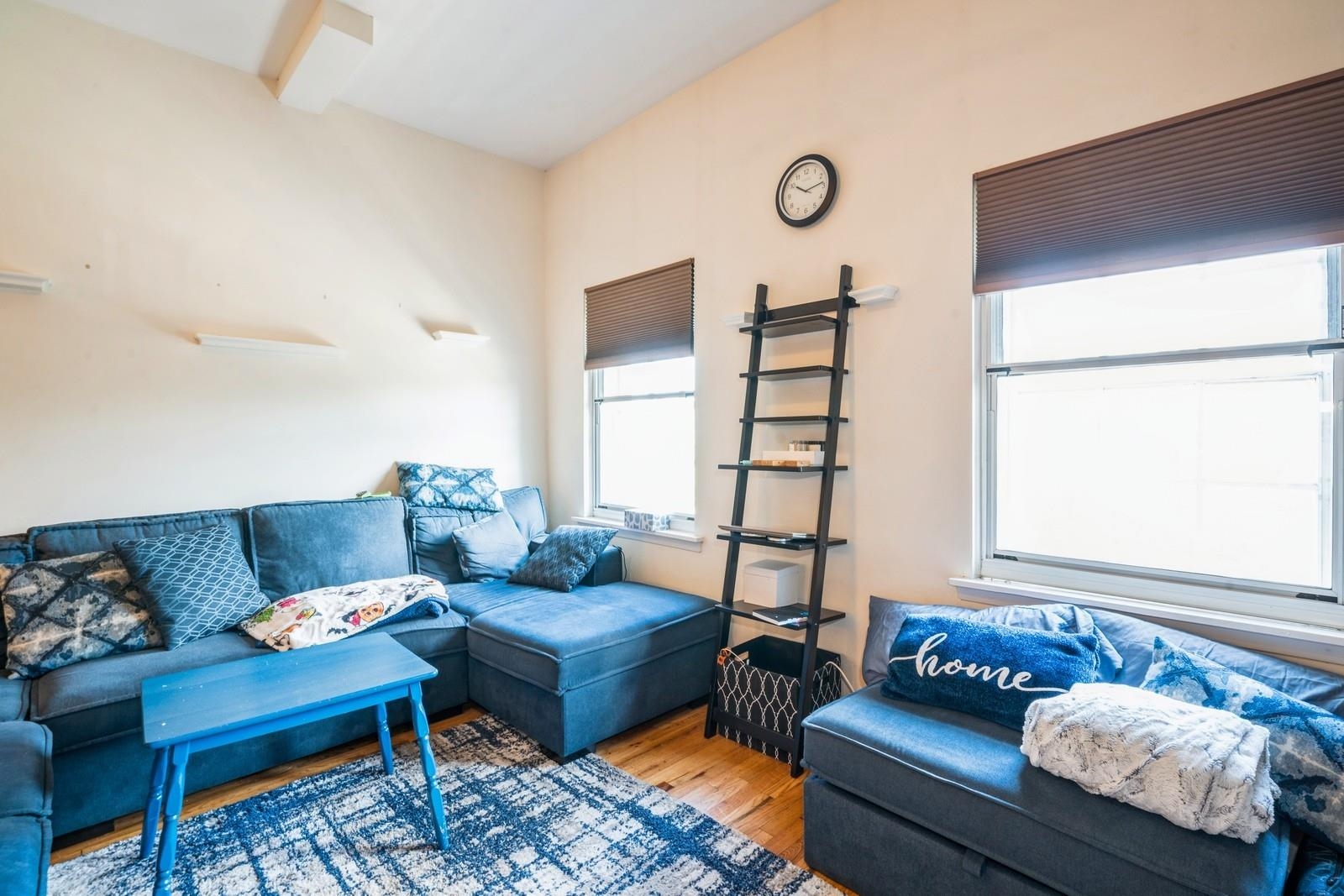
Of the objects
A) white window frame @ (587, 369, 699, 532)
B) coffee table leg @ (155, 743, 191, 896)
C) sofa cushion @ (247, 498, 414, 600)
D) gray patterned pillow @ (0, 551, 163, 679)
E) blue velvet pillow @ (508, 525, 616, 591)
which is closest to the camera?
coffee table leg @ (155, 743, 191, 896)

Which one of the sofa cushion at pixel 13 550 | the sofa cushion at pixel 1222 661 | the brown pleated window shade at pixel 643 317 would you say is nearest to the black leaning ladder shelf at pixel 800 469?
the brown pleated window shade at pixel 643 317

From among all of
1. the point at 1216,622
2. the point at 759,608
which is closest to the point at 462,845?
the point at 759,608

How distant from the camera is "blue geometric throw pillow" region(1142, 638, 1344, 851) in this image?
4.34ft

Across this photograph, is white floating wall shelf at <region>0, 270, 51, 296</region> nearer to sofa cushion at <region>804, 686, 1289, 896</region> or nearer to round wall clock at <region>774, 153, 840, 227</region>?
round wall clock at <region>774, 153, 840, 227</region>

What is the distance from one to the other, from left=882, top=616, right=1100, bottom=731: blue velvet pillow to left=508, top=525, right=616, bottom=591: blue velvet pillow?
1721 millimetres

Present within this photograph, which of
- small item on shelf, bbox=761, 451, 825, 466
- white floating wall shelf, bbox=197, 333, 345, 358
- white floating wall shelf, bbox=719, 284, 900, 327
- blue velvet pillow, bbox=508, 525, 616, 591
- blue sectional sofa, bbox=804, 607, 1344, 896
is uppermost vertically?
white floating wall shelf, bbox=719, 284, 900, 327

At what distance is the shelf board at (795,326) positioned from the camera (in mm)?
2567

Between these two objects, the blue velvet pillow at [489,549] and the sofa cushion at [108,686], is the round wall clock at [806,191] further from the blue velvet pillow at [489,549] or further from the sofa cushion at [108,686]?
the sofa cushion at [108,686]

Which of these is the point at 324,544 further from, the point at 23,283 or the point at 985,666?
the point at 985,666

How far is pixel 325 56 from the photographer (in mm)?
2781

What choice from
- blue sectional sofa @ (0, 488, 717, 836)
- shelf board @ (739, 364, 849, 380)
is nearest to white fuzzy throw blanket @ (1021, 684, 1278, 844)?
shelf board @ (739, 364, 849, 380)

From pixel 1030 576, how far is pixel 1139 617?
343 mm

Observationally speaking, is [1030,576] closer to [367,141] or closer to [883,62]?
[883,62]

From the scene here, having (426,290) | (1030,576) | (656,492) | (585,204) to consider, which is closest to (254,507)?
(426,290)
